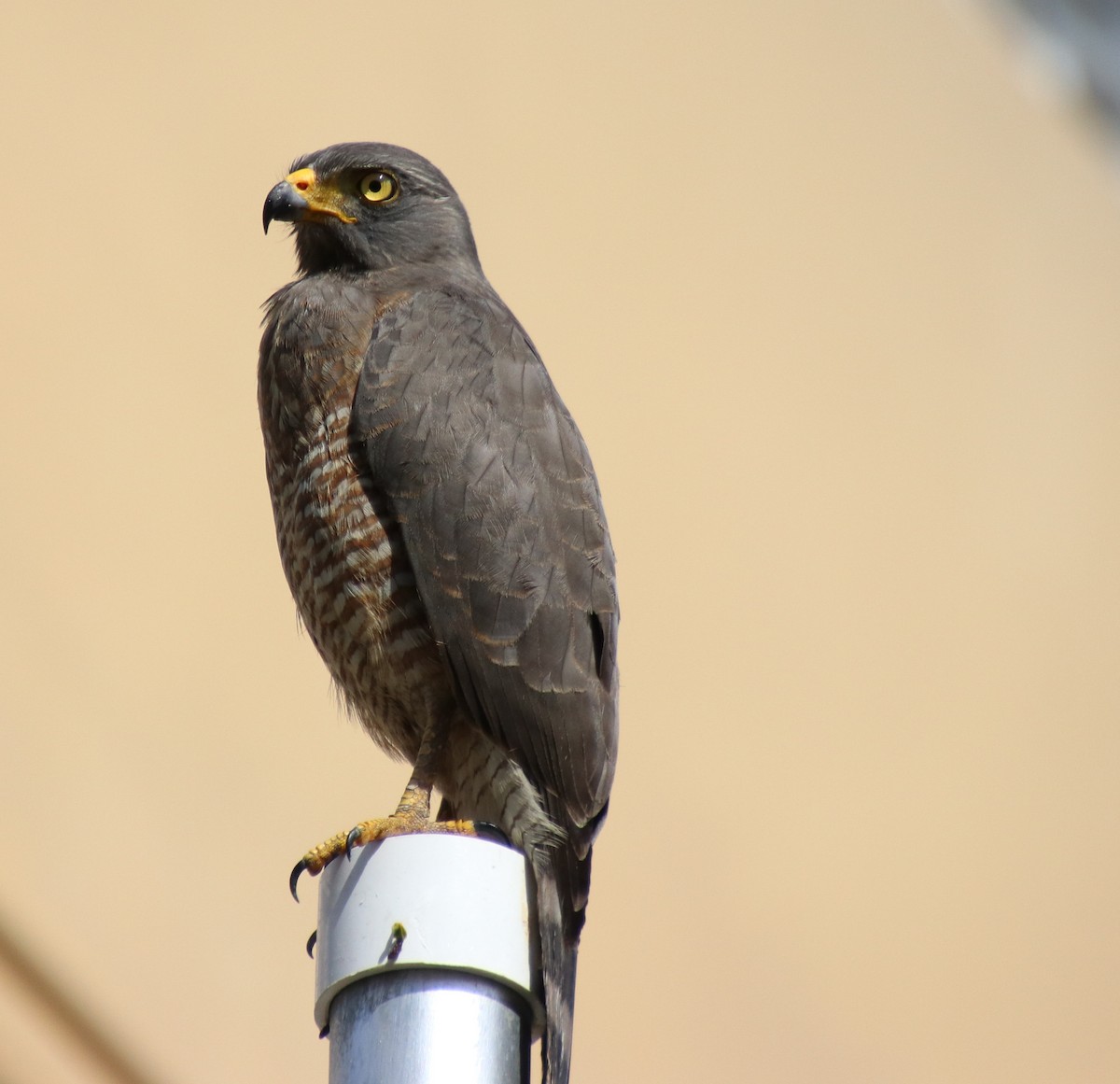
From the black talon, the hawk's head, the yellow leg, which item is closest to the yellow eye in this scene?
the hawk's head

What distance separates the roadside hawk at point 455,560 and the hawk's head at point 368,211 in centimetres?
34

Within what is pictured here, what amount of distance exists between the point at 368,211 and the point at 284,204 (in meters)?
0.27

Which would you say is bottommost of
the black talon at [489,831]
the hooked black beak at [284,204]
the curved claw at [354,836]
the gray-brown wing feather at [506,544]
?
the curved claw at [354,836]

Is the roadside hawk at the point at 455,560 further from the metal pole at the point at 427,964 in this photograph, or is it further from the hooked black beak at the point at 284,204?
the metal pole at the point at 427,964

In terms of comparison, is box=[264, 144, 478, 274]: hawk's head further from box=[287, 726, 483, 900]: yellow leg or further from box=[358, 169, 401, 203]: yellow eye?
box=[287, 726, 483, 900]: yellow leg

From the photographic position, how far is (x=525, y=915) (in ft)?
7.82

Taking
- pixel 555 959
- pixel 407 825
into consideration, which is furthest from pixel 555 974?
pixel 407 825

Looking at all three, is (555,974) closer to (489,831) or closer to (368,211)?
(489,831)

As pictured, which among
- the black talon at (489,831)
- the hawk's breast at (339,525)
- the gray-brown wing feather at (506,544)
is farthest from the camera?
the hawk's breast at (339,525)

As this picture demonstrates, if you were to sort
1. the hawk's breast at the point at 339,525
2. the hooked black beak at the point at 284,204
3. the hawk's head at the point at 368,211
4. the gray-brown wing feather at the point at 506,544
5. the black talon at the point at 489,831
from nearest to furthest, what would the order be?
the black talon at the point at 489,831
the gray-brown wing feather at the point at 506,544
the hawk's breast at the point at 339,525
the hooked black beak at the point at 284,204
the hawk's head at the point at 368,211

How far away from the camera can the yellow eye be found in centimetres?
406

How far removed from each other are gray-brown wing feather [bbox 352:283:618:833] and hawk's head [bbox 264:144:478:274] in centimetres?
57

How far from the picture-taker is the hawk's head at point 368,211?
13.0ft

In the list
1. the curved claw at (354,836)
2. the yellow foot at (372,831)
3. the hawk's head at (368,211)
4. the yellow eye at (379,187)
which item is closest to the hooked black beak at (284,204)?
the hawk's head at (368,211)
